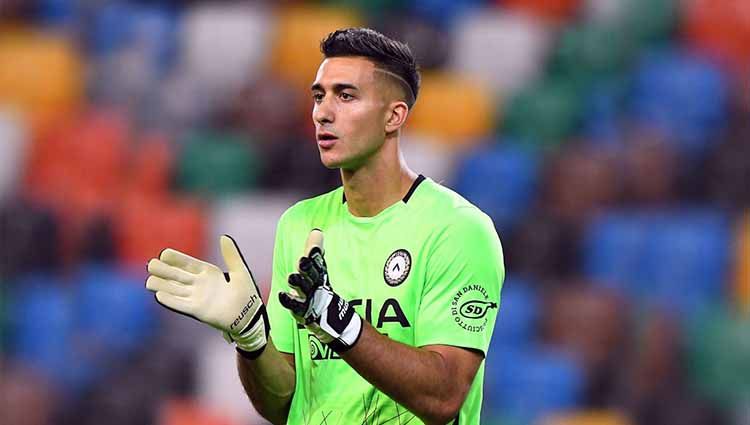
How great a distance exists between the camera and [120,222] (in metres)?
10.2

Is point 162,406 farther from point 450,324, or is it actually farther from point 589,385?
point 450,324

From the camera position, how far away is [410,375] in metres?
4.08

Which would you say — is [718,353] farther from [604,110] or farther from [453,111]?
[453,111]

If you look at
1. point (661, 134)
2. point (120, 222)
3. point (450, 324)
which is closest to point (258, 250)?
point (120, 222)

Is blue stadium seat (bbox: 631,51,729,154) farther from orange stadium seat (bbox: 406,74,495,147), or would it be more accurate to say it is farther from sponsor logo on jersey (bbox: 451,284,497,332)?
sponsor logo on jersey (bbox: 451,284,497,332)

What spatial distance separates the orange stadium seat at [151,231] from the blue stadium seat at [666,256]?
7.90 ft

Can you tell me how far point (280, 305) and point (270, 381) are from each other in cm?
29

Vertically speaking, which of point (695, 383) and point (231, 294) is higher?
point (231, 294)

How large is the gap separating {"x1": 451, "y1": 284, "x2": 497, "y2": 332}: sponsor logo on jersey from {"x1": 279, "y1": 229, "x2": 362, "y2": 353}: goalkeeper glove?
1.22 feet

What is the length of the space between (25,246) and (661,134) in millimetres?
4004

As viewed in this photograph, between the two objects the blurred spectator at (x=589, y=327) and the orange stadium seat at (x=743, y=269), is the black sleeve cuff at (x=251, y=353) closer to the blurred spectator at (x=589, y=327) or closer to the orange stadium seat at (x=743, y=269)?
the blurred spectator at (x=589, y=327)

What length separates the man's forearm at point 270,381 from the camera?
4441 mm

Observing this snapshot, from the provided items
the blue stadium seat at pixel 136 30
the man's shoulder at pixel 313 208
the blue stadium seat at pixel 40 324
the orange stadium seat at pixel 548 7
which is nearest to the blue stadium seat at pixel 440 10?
the orange stadium seat at pixel 548 7

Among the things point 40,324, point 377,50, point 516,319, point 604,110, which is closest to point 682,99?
point 604,110
